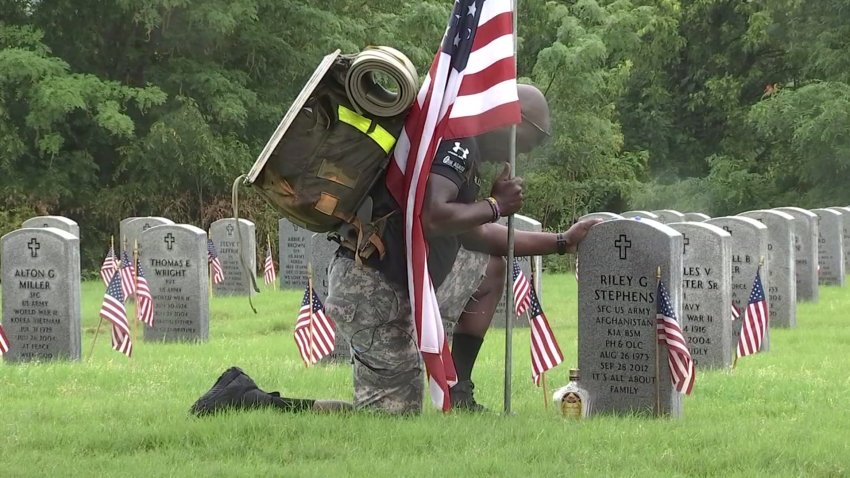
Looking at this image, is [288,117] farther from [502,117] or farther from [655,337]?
[655,337]

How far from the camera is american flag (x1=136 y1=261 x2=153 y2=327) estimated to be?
13195mm

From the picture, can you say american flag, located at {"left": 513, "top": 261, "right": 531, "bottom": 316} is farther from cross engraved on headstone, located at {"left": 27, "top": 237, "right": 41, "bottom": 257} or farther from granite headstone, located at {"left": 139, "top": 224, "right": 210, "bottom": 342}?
→ cross engraved on headstone, located at {"left": 27, "top": 237, "right": 41, "bottom": 257}

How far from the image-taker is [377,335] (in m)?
7.04

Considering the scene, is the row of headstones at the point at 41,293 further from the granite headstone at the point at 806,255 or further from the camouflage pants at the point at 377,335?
the granite headstone at the point at 806,255

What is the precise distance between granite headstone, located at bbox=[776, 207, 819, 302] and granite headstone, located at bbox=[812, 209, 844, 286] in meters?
2.92

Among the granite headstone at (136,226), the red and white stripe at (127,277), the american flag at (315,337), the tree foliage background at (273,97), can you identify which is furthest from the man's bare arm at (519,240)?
the tree foliage background at (273,97)

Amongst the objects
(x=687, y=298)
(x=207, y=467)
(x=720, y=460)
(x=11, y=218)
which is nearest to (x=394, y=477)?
(x=207, y=467)

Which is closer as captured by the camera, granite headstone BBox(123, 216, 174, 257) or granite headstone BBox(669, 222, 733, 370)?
granite headstone BBox(669, 222, 733, 370)

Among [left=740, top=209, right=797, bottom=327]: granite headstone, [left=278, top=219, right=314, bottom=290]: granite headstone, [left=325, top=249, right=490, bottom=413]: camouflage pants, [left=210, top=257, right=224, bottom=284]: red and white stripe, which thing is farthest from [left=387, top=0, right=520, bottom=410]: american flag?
[left=210, top=257, right=224, bottom=284]: red and white stripe

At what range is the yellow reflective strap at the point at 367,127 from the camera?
21.9 ft

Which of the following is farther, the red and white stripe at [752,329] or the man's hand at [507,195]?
the red and white stripe at [752,329]

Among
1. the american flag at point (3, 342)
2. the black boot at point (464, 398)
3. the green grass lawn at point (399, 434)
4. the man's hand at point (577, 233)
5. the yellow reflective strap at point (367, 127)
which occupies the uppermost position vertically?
the yellow reflective strap at point (367, 127)

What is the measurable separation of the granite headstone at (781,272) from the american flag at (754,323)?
10.1 ft

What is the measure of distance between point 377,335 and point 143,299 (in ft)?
22.6
